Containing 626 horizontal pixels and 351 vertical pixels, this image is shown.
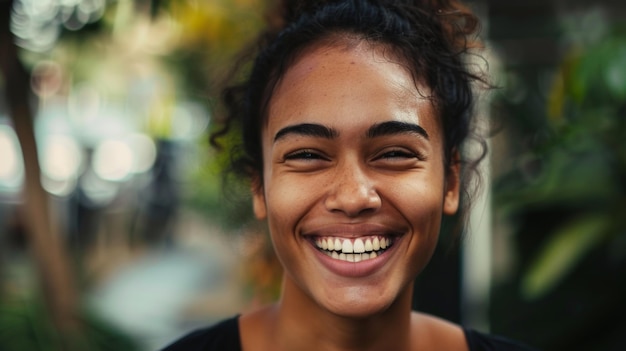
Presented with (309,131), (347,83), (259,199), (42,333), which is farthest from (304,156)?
(42,333)

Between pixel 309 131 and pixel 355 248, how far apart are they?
0.88 feet

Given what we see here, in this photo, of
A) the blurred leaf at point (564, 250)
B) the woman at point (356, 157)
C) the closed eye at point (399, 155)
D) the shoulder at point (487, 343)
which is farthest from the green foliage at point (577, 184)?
the closed eye at point (399, 155)

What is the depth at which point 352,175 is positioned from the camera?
69.4 inches

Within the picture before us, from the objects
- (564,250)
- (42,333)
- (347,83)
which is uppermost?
(347,83)

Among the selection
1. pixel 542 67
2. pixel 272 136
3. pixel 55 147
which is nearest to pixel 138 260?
pixel 55 147

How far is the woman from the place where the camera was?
178 centimetres

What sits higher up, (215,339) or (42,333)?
(215,339)

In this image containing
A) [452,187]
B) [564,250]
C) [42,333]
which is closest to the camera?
[452,187]

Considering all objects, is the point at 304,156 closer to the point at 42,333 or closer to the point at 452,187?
the point at 452,187

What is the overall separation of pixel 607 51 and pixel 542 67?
2.16 metres

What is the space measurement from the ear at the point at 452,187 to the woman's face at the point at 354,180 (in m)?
0.14

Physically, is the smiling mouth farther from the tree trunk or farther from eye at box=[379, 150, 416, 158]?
the tree trunk

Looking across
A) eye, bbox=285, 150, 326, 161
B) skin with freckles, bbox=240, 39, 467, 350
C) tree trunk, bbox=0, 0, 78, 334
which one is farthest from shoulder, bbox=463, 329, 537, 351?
tree trunk, bbox=0, 0, 78, 334

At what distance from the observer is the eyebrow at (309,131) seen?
1.79 m
